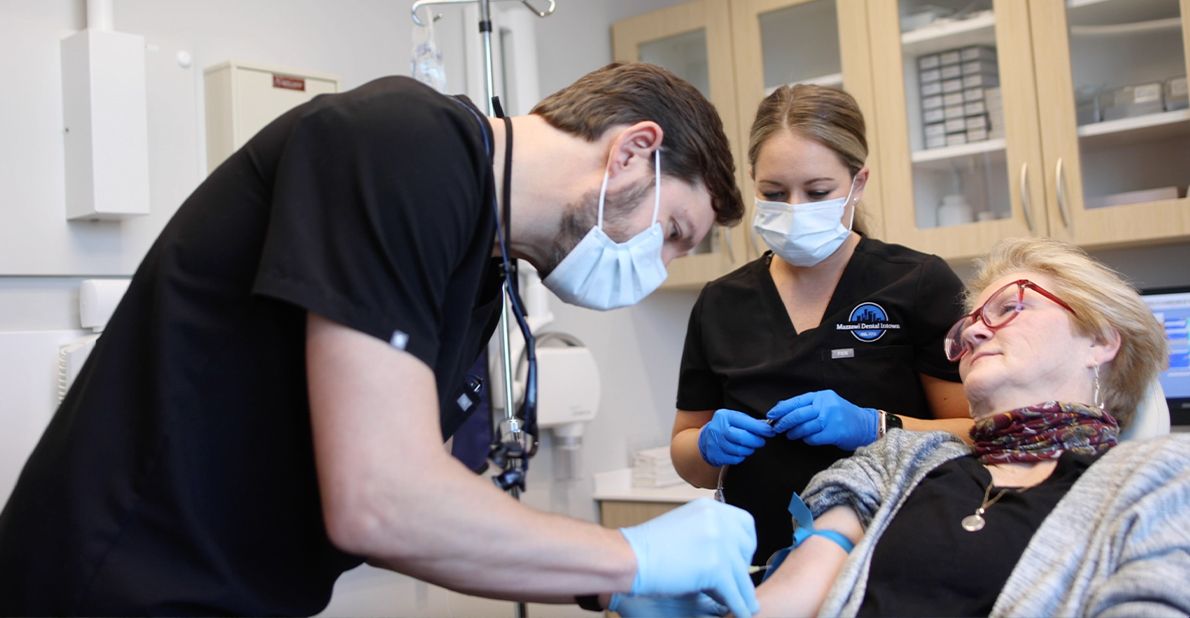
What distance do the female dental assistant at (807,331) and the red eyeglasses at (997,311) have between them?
2.1 inches

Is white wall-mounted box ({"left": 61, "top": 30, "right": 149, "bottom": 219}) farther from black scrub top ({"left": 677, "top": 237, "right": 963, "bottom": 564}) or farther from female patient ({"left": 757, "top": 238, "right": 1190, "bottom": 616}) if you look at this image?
female patient ({"left": 757, "top": 238, "right": 1190, "bottom": 616})

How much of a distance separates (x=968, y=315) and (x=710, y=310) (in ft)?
1.60

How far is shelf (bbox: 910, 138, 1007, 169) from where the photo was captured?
106 inches

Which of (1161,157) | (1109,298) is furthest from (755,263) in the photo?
(1161,157)

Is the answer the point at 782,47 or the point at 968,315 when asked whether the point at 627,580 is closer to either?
the point at 968,315

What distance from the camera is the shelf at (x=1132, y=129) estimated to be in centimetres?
246

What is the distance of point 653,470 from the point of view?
3127mm

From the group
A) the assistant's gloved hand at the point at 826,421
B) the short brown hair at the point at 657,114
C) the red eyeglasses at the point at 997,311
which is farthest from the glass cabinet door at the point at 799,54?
the short brown hair at the point at 657,114

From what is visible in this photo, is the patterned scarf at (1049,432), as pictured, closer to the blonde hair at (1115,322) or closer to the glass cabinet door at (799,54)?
the blonde hair at (1115,322)

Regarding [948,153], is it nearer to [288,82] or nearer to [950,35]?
[950,35]

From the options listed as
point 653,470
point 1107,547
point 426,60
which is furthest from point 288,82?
point 1107,547

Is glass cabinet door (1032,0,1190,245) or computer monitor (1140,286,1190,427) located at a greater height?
glass cabinet door (1032,0,1190,245)

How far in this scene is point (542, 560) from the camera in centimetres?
86

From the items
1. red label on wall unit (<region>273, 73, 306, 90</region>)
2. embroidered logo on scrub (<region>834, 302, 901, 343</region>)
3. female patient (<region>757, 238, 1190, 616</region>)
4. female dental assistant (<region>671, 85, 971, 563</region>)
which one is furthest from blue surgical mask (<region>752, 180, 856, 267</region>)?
red label on wall unit (<region>273, 73, 306, 90</region>)
